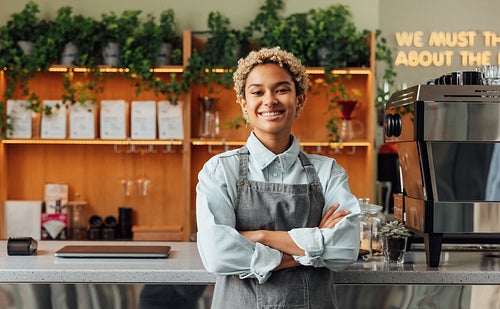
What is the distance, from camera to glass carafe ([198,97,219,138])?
149 inches

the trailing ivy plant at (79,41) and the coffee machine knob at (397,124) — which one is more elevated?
the trailing ivy plant at (79,41)

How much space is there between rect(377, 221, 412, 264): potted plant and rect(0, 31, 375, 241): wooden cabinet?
209cm

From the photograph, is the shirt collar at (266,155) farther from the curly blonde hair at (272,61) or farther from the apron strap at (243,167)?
the curly blonde hair at (272,61)

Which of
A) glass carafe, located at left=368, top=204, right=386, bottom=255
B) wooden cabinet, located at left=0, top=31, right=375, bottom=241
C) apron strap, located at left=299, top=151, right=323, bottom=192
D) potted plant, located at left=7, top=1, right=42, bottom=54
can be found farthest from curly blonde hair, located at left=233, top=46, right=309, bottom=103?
potted plant, located at left=7, top=1, right=42, bottom=54

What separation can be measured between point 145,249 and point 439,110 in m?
1.20

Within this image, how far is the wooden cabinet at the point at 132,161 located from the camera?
3.94 m

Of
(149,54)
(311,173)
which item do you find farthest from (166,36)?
(311,173)

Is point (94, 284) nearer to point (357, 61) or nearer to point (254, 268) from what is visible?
point (254, 268)

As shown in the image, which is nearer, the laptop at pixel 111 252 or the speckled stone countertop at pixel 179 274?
the speckled stone countertop at pixel 179 274

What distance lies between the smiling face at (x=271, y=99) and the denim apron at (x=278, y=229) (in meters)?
0.14

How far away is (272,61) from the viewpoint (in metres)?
1.58

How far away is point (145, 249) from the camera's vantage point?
200cm

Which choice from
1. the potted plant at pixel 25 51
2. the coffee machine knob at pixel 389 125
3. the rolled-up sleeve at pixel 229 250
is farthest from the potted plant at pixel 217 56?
the rolled-up sleeve at pixel 229 250

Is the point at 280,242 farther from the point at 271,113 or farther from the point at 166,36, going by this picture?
the point at 166,36
